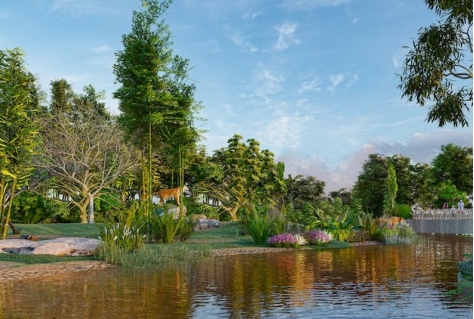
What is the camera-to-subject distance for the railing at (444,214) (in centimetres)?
3841

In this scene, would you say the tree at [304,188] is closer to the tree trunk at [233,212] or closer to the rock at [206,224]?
the tree trunk at [233,212]

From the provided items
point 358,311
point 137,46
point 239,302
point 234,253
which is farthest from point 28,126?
point 358,311

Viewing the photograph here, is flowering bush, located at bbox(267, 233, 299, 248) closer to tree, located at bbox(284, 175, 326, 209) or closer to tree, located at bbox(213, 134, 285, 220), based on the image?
tree, located at bbox(213, 134, 285, 220)

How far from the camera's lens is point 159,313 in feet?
24.3

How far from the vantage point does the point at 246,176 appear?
4375cm

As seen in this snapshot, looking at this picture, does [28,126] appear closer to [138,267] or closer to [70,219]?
[138,267]

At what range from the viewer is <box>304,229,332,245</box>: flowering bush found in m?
20.7

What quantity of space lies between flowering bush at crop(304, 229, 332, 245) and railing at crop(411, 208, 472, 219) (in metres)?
20.9

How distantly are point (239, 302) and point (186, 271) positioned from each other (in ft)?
14.6

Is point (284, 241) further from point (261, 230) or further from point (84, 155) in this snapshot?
point (84, 155)

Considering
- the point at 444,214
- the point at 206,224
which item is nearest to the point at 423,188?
the point at 444,214

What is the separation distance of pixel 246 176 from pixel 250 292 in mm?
34508

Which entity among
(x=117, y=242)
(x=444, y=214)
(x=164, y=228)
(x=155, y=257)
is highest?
(x=444, y=214)

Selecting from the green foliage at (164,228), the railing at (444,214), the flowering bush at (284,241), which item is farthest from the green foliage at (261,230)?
the railing at (444,214)
